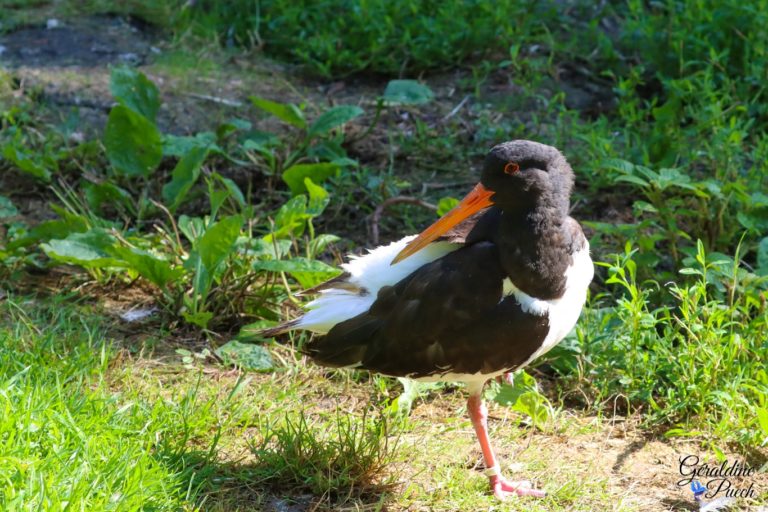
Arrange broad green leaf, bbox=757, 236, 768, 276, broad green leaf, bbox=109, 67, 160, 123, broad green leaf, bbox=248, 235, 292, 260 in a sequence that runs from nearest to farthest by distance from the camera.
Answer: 1. broad green leaf, bbox=757, 236, 768, 276
2. broad green leaf, bbox=248, 235, 292, 260
3. broad green leaf, bbox=109, 67, 160, 123

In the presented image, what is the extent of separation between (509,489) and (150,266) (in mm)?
1956

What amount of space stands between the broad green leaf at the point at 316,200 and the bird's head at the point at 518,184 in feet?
4.22

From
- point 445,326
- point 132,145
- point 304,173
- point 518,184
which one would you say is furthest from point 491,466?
point 132,145

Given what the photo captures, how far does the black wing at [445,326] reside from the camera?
3430 mm

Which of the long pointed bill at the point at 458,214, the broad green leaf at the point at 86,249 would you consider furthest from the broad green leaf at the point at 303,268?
the long pointed bill at the point at 458,214

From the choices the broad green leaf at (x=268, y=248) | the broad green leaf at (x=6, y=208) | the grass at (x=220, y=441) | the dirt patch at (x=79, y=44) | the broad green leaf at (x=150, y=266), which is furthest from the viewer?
the dirt patch at (x=79, y=44)

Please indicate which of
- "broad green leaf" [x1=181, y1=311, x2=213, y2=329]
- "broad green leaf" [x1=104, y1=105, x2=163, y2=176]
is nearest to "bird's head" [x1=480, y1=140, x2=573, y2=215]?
"broad green leaf" [x1=181, y1=311, x2=213, y2=329]

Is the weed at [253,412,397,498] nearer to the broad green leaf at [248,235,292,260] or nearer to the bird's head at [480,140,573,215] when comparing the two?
the bird's head at [480,140,573,215]

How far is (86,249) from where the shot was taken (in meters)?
4.59

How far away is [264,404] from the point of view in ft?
13.4

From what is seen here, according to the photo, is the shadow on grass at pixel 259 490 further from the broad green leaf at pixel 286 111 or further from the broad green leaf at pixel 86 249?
the broad green leaf at pixel 286 111

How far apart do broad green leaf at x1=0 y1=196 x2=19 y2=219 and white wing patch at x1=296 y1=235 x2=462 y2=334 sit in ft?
6.74

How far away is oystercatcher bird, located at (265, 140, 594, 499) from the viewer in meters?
3.42

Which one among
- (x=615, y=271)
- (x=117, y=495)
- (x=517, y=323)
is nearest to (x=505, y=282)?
(x=517, y=323)
